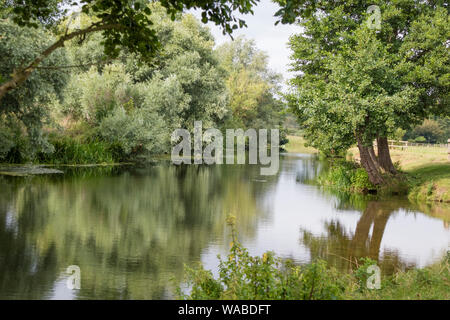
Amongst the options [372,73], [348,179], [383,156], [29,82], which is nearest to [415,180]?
[383,156]

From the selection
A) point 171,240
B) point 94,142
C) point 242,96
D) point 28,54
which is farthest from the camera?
point 242,96

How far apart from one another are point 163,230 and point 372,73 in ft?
43.6

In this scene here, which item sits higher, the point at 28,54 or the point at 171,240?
the point at 28,54

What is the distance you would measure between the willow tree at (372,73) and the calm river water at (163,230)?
3595mm

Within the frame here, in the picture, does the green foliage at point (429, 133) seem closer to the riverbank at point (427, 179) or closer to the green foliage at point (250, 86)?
the green foliage at point (250, 86)

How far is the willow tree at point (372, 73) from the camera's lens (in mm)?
21688

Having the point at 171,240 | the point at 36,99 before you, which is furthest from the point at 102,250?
the point at 36,99

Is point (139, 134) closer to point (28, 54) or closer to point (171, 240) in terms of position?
point (28, 54)

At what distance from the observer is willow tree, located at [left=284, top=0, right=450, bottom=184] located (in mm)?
21688

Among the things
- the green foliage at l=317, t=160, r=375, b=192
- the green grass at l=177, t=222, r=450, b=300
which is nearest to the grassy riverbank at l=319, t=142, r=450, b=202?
the green foliage at l=317, t=160, r=375, b=192

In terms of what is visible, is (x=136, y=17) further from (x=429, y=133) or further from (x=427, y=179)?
(x=429, y=133)

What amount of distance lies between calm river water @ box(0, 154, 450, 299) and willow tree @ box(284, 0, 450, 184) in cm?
359

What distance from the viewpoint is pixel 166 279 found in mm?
9258

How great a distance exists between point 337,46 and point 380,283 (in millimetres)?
20118
